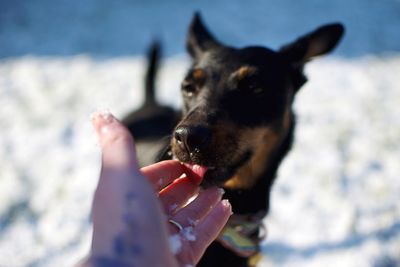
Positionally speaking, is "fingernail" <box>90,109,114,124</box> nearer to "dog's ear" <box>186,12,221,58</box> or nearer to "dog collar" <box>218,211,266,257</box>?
"dog collar" <box>218,211,266,257</box>

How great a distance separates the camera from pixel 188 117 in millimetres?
2004

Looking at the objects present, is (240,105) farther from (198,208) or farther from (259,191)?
(198,208)

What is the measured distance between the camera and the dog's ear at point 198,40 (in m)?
2.91

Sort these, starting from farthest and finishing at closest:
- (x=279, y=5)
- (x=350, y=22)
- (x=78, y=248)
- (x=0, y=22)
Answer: (x=279, y=5) < (x=350, y=22) < (x=0, y=22) < (x=78, y=248)

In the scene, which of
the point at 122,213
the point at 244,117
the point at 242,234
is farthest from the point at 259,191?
the point at 122,213

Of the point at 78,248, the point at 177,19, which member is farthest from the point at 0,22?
the point at 78,248

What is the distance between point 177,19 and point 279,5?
193 cm

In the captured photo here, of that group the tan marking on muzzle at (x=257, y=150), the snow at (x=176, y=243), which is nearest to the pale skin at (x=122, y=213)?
the snow at (x=176, y=243)

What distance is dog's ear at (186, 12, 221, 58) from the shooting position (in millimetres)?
2912

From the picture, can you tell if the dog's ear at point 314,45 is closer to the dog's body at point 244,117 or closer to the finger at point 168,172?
the dog's body at point 244,117

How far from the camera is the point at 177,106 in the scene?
475 cm

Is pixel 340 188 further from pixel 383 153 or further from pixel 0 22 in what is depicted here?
pixel 0 22

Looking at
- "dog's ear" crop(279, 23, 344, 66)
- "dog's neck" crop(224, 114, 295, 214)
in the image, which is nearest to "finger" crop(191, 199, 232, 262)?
"dog's neck" crop(224, 114, 295, 214)

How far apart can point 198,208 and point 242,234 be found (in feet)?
2.25
